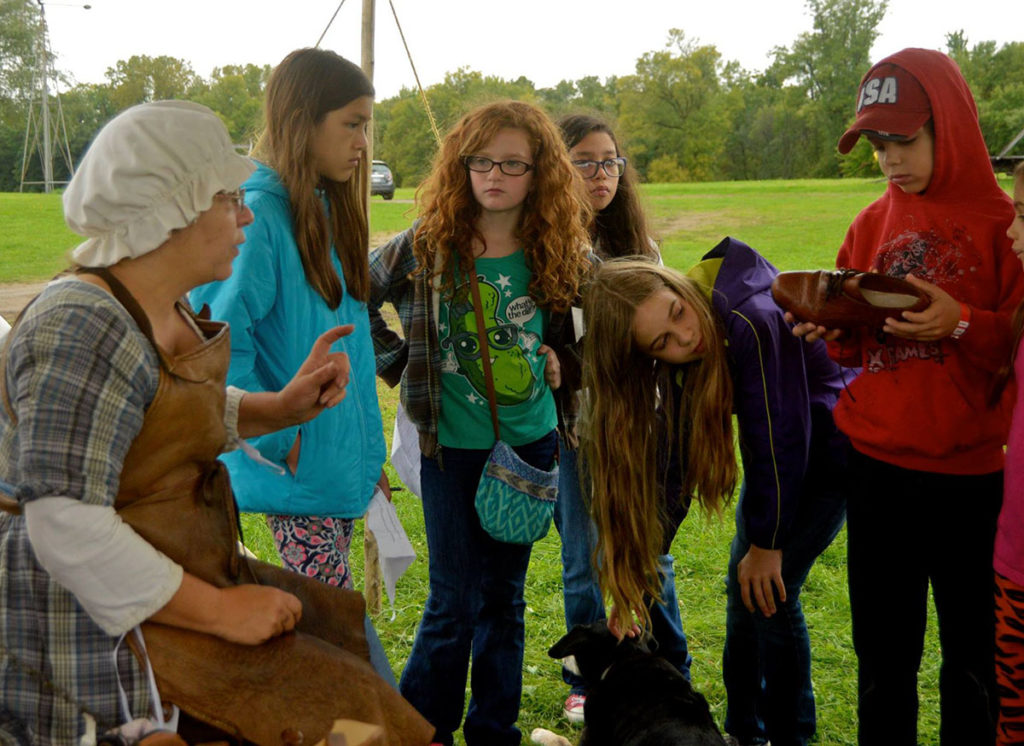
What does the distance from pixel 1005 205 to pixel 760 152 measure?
28199 mm

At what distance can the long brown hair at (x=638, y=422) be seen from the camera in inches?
82.6

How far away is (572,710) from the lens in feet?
9.33

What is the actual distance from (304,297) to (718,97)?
1083 inches

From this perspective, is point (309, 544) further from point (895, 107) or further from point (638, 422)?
point (895, 107)

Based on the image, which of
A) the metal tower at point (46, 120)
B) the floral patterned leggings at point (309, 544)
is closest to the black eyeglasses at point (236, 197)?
the floral patterned leggings at point (309, 544)

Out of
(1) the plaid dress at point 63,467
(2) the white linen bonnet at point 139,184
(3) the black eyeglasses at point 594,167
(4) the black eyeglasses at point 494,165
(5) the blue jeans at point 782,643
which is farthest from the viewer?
(3) the black eyeglasses at point 594,167

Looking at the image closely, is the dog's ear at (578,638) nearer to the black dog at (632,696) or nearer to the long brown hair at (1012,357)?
the black dog at (632,696)

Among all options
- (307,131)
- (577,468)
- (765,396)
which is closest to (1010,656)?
(765,396)

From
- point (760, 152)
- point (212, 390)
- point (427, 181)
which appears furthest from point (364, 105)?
point (760, 152)

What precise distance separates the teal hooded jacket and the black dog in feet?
2.64

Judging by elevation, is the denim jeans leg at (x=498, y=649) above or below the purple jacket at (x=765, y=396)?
below

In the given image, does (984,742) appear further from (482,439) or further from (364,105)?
(364,105)

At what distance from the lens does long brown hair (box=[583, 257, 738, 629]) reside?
2.10 metres

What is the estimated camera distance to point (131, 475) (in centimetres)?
112
